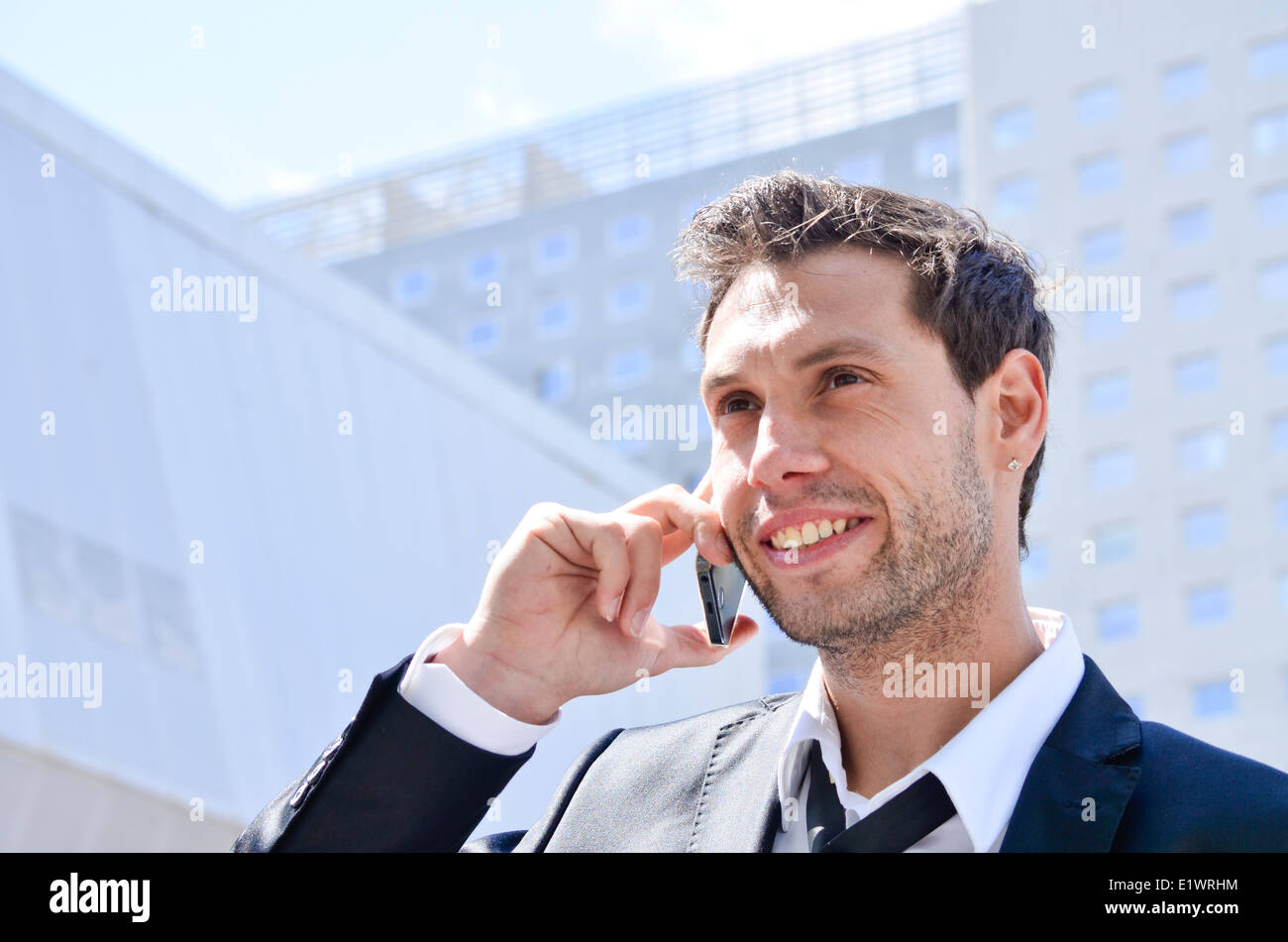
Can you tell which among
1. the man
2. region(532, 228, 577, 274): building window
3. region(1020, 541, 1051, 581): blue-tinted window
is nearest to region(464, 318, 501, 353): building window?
region(532, 228, 577, 274): building window

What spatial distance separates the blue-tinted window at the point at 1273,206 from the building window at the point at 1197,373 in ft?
14.3

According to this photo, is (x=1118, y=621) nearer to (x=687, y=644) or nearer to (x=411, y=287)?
(x=411, y=287)

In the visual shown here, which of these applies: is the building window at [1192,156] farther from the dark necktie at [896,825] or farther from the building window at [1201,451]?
the dark necktie at [896,825]

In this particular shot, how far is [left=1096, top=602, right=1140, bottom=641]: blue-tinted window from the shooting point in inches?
1646

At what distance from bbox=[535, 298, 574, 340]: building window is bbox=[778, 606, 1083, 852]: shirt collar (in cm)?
5180

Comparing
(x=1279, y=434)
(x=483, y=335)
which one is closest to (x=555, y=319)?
(x=483, y=335)

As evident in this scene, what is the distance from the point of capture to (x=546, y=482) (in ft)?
70.1

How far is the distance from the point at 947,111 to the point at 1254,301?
13.3 metres

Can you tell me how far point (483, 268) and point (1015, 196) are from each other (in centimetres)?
2001

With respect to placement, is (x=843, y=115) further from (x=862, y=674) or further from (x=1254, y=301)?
(x=862, y=674)

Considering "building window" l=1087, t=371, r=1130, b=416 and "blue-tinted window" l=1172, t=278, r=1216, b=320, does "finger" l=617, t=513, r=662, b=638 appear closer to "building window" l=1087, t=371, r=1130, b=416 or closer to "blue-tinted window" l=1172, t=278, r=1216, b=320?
"building window" l=1087, t=371, r=1130, b=416

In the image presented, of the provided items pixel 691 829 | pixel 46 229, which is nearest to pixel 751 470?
pixel 691 829

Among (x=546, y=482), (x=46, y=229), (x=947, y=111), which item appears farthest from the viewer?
(x=947, y=111)

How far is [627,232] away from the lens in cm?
5412
